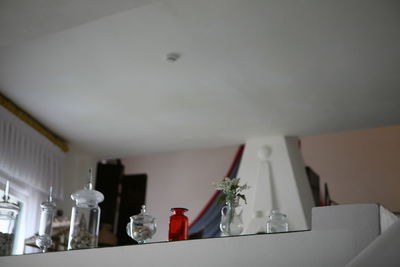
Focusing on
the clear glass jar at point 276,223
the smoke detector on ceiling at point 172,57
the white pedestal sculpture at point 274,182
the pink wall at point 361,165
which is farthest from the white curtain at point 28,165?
the pink wall at point 361,165

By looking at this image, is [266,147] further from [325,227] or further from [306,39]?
[325,227]

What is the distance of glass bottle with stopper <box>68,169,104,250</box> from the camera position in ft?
11.3

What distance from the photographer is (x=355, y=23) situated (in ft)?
13.5

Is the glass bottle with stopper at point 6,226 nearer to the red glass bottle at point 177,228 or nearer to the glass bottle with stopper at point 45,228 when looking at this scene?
the glass bottle with stopper at point 45,228

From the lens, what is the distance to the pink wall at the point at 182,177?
25.0ft

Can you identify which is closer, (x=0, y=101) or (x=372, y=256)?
(x=372, y=256)

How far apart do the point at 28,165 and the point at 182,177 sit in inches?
108

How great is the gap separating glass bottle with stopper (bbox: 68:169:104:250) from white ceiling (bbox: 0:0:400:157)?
4.62ft

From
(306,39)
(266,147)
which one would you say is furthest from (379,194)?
(306,39)

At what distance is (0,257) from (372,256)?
224 centimetres

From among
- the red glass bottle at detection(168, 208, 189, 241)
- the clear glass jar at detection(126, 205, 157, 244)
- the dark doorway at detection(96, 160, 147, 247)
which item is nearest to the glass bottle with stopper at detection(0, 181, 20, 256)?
the clear glass jar at detection(126, 205, 157, 244)

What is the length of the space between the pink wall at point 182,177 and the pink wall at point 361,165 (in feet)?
4.67

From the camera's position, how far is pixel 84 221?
3.57m

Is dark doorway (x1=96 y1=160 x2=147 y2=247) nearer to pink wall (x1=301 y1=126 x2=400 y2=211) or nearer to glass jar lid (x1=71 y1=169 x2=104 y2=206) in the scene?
pink wall (x1=301 y1=126 x2=400 y2=211)
